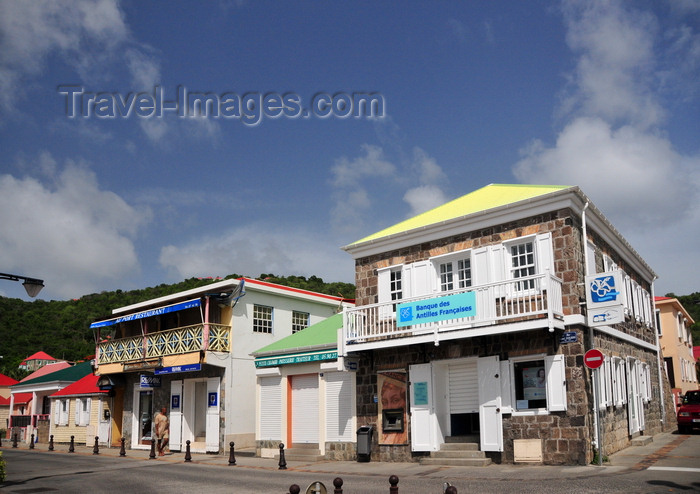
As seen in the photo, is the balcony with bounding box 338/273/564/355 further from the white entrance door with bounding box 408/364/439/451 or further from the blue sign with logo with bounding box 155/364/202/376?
the blue sign with logo with bounding box 155/364/202/376

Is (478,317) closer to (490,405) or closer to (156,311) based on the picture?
(490,405)

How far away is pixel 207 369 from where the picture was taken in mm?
25609

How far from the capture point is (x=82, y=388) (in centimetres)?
3303

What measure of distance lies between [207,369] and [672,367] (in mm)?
25063

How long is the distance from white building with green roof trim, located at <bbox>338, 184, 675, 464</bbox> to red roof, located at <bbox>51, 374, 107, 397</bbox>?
62.4 feet

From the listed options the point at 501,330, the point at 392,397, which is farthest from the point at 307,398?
the point at 501,330

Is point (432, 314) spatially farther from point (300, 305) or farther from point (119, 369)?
point (119, 369)

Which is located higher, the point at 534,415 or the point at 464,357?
the point at 464,357

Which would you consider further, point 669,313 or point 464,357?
point 669,313

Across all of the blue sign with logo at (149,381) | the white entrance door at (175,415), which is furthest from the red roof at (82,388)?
the white entrance door at (175,415)

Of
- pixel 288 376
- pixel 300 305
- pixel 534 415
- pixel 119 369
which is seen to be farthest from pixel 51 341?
pixel 534 415

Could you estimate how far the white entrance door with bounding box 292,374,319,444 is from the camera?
68.1 ft

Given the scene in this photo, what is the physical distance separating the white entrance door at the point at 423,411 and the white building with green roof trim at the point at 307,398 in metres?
2.30

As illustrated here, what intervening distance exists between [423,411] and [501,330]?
3.77 metres
